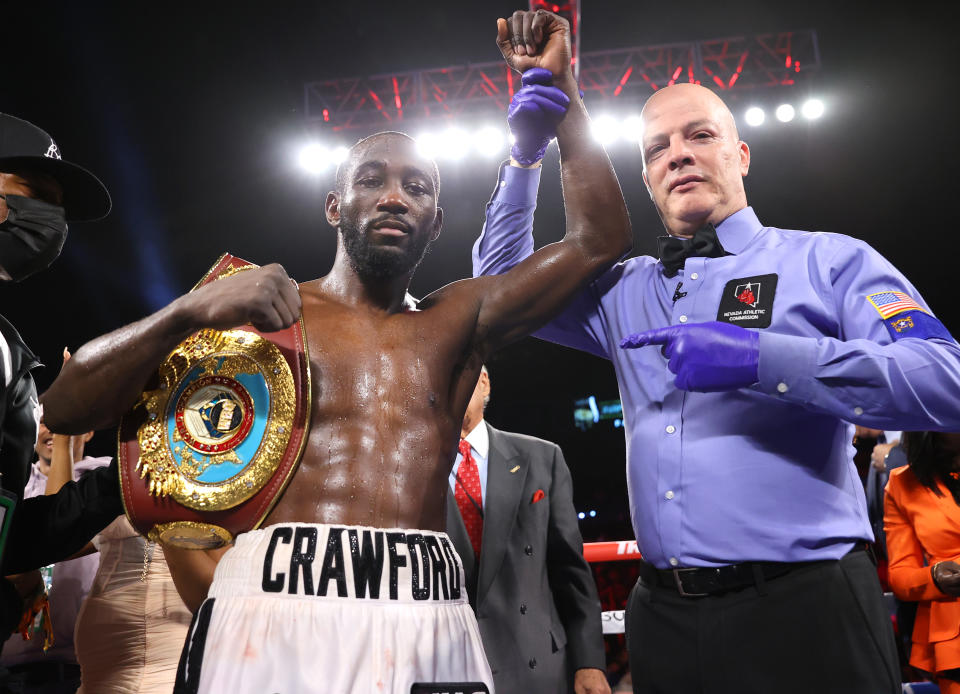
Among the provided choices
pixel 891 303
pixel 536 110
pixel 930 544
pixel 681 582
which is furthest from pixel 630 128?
pixel 681 582

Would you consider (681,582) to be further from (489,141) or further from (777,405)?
(489,141)

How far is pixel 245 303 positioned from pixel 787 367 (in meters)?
0.97

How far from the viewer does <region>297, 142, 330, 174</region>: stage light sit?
6781 millimetres

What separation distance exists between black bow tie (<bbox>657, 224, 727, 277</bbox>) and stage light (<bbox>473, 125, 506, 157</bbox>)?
17.6 ft

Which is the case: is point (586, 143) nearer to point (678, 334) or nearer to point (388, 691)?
point (678, 334)

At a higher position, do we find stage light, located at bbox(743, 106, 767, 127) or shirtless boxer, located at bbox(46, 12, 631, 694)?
stage light, located at bbox(743, 106, 767, 127)

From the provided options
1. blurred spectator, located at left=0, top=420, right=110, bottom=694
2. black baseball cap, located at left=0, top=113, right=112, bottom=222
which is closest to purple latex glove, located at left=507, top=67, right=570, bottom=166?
black baseball cap, located at left=0, top=113, right=112, bottom=222

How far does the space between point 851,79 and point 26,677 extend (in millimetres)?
7340

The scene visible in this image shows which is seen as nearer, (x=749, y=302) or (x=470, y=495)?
(x=749, y=302)

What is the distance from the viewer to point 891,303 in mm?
1365

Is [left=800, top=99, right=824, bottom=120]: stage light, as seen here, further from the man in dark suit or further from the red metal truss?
the man in dark suit

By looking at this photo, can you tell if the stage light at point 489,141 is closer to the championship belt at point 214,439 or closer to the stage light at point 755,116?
the stage light at point 755,116

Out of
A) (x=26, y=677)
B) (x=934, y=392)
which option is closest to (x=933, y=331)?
(x=934, y=392)

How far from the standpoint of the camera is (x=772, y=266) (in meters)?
1.52
